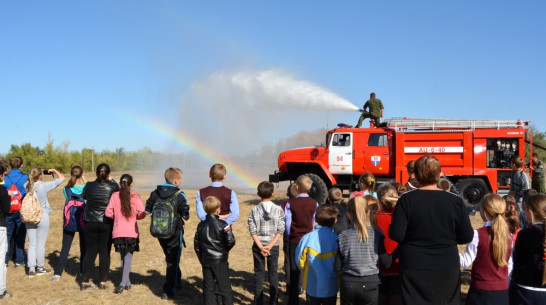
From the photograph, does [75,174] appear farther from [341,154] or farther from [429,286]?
[341,154]

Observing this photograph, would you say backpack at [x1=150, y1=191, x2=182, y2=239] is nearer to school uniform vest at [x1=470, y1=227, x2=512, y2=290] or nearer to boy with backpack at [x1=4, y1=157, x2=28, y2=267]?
boy with backpack at [x1=4, y1=157, x2=28, y2=267]

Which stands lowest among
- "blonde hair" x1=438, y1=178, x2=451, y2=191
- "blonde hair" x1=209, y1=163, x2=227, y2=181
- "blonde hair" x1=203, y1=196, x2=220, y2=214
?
"blonde hair" x1=203, y1=196, x2=220, y2=214

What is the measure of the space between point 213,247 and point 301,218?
1071mm

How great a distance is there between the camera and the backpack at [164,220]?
5516mm

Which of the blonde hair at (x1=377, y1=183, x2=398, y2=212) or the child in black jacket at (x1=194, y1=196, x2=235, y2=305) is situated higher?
the blonde hair at (x1=377, y1=183, x2=398, y2=212)

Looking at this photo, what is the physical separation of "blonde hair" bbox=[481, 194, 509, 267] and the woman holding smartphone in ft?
19.2

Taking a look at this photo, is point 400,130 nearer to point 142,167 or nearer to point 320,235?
point 320,235

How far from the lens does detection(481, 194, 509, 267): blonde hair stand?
3.45m

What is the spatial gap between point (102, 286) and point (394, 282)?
424 centimetres

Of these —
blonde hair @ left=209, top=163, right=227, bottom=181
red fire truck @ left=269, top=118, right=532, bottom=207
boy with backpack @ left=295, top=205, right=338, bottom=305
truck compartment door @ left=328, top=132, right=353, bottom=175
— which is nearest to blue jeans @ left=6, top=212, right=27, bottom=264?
blonde hair @ left=209, top=163, right=227, bottom=181

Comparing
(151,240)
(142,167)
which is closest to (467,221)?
(151,240)

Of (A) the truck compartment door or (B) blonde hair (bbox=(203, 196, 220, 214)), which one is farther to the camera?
(A) the truck compartment door

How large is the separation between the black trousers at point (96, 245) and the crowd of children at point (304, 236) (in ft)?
0.05

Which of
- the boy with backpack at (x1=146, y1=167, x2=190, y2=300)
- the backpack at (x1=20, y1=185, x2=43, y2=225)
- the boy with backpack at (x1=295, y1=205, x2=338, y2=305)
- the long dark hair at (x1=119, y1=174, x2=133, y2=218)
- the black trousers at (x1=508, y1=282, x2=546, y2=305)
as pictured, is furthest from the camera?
the backpack at (x1=20, y1=185, x2=43, y2=225)
